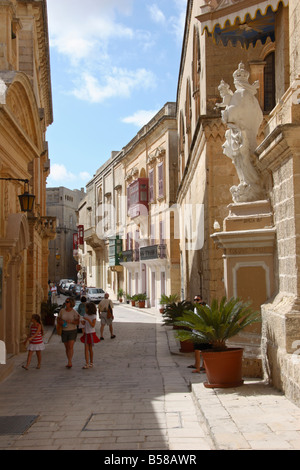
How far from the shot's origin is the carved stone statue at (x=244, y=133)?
8242 mm

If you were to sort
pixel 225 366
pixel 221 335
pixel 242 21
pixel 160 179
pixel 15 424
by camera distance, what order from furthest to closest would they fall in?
pixel 160 179, pixel 242 21, pixel 221 335, pixel 225 366, pixel 15 424

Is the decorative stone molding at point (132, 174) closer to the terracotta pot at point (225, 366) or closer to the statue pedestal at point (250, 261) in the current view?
the statue pedestal at point (250, 261)

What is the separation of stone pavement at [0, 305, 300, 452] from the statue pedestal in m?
0.71

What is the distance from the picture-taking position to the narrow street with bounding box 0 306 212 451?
568 cm

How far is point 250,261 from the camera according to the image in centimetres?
804

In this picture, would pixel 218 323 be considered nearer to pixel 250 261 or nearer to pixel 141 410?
pixel 250 261

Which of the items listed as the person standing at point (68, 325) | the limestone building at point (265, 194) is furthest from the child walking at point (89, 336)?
the limestone building at point (265, 194)

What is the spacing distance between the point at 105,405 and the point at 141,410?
0.61m

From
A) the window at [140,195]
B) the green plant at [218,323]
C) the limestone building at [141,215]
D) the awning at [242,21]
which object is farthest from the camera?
the window at [140,195]

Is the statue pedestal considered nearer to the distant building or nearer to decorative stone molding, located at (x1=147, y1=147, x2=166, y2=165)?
decorative stone molding, located at (x1=147, y1=147, x2=166, y2=165)

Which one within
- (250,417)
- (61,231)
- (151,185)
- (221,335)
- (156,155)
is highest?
(156,155)

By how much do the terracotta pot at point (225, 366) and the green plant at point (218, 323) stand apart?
192mm

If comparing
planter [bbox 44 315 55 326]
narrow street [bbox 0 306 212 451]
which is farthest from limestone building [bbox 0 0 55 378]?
planter [bbox 44 315 55 326]

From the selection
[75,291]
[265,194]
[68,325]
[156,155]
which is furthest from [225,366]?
[75,291]
